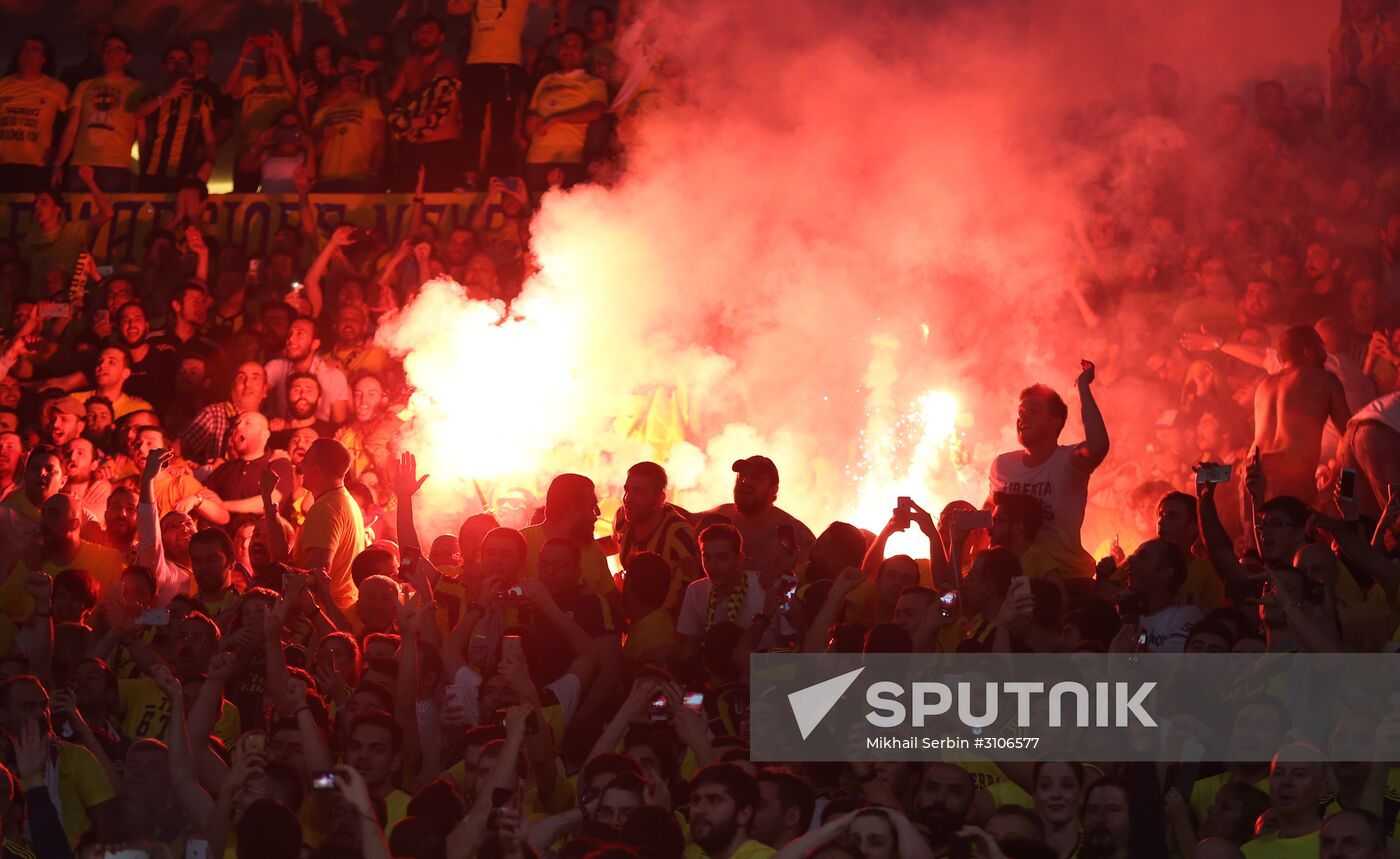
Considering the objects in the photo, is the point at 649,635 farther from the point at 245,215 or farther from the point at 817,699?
the point at 245,215

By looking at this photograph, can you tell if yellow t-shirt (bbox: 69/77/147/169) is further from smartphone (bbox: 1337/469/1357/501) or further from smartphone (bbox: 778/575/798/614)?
smartphone (bbox: 1337/469/1357/501)

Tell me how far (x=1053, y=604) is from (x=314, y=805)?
2.37 metres

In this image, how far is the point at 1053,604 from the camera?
6.05 metres

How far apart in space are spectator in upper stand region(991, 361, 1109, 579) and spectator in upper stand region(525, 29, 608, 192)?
4.95 m

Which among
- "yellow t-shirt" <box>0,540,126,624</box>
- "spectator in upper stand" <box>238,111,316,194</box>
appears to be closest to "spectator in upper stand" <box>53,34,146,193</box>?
"spectator in upper stand" <box>238,111,316,194</box>

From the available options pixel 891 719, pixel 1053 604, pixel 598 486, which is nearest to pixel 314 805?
pixel 891 719

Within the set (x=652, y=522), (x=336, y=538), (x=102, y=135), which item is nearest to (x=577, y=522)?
(x=652, y=522)

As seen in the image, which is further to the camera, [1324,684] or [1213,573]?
[1213,573]

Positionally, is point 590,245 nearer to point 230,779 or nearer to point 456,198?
point 456,198

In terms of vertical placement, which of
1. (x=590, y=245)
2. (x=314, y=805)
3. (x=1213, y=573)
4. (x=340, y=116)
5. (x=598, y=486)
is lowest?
(x=314, y=805)

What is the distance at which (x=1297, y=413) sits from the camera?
26.7ft

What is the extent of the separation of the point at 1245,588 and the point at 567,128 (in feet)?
20.6

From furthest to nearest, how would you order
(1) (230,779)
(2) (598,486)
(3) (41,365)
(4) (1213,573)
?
(3) (41,365), (2) (598,486), (4) (1213,573), (1) (230,779)

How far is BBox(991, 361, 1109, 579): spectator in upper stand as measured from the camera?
690cm
